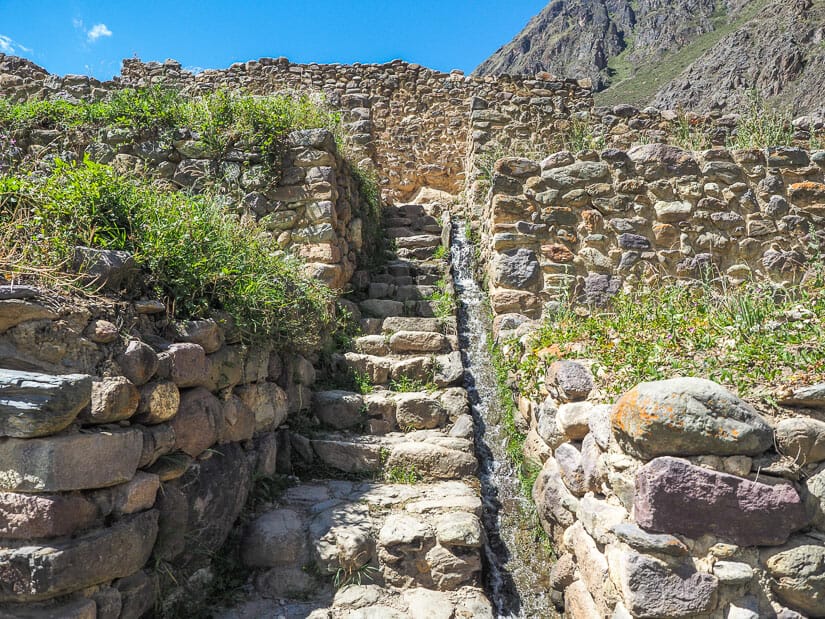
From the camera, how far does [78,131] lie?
215 inches

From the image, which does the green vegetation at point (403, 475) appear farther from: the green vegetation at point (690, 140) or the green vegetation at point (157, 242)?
the green vegetation at point (690, 140)

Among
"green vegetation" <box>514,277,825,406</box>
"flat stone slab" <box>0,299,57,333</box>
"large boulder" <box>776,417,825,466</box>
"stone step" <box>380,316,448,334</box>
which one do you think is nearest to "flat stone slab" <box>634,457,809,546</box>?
"large boulder" <box>776,417,825,466</box>

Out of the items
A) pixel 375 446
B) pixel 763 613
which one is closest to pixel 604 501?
pixel 763 613

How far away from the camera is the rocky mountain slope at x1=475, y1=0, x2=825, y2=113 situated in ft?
62.1

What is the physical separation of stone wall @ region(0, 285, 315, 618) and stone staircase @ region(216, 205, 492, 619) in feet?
1.44

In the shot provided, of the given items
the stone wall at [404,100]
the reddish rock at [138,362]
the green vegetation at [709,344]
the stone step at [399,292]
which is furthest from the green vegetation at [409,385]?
the stone wall at [404,100]

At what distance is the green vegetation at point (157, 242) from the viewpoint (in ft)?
8.82

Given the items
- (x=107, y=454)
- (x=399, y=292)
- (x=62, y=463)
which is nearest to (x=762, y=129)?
(x=399, y=292)

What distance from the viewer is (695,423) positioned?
228 cm

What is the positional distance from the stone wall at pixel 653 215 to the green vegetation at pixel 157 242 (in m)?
2.60

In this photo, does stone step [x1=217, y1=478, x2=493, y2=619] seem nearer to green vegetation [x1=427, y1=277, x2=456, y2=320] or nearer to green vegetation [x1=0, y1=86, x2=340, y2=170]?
green vegetation [x1=427, y1=277, x2=456, y2=320]

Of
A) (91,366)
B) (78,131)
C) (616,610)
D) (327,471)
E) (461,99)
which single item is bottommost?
(616,610)

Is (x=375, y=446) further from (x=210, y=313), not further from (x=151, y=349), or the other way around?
(x=151, y=349)

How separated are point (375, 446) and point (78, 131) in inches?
163
